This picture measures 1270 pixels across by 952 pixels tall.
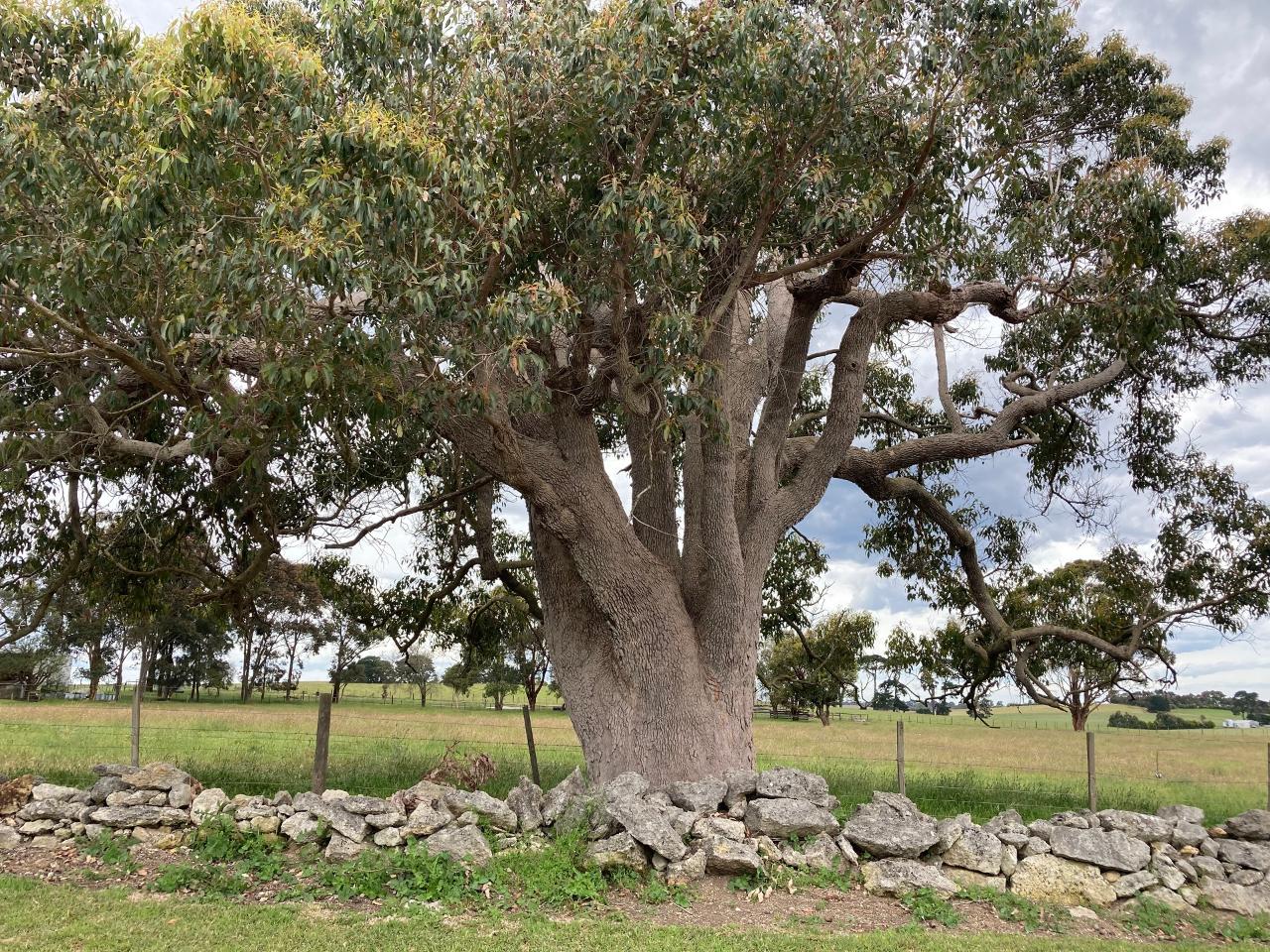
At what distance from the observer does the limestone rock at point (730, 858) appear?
7.35 meters

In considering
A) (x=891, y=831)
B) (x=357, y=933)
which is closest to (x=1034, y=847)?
(x=891, y=831)

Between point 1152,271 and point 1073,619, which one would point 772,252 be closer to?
point 1152,271

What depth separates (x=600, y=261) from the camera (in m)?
8.06

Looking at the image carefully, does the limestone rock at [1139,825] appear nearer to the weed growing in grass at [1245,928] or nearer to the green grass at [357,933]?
the weed growing in grass at [1245,928]

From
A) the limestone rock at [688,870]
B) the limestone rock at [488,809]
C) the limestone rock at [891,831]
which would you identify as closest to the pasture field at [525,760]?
the limestone rock at [488,809]

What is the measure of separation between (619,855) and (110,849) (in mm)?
4248

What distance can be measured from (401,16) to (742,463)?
5.76 metres

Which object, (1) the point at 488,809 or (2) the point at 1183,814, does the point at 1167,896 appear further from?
(1) the point at 488,809

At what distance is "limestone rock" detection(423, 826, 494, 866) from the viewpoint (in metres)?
7.33

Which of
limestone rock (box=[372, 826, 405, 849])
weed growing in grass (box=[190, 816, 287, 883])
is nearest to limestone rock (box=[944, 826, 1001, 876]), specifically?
limestone rock (box=[372, 826, 405, 849])

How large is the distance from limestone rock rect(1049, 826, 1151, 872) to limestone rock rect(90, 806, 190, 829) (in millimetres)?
7520

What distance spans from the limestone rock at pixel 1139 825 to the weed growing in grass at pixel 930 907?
2.04m

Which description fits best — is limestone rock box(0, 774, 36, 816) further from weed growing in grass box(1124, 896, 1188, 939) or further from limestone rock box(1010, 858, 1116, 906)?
weed growing in grass box(1124, 896, 1188, 939)

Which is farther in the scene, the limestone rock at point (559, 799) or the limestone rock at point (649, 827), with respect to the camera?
the limestone rock at point (559, 799)
